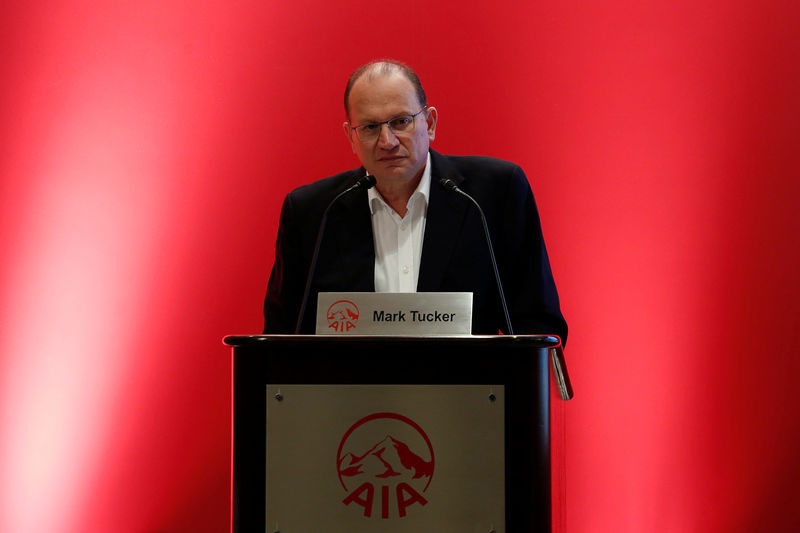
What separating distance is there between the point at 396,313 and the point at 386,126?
641mm

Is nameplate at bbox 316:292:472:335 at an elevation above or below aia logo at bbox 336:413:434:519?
above

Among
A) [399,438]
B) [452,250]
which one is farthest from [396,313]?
[452,250]

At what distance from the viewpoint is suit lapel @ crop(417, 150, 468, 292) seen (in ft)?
5.77

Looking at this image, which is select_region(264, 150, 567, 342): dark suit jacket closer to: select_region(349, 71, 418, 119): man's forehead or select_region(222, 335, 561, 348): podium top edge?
select_region(349, 71, 418, 119): man's forehead

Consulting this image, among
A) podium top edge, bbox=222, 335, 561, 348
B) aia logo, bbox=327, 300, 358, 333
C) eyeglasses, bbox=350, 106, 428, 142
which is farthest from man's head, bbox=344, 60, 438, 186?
podium top edge, bbox=222, 335, 561, 348

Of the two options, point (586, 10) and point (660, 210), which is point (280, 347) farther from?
point (586, 10)

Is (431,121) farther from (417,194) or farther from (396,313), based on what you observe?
(396,313)

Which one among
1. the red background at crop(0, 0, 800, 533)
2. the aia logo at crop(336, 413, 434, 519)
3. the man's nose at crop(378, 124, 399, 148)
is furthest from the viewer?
the red background at crop(0, 0, 800, 533)

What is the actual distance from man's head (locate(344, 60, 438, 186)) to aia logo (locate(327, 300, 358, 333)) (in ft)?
1.92

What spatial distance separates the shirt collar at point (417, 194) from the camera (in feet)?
6.14

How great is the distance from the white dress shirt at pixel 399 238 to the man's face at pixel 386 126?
85 mm

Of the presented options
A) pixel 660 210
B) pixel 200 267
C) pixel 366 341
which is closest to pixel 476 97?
pixel 660 210

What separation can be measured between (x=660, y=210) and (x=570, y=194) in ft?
0.89

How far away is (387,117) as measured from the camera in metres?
1.74
